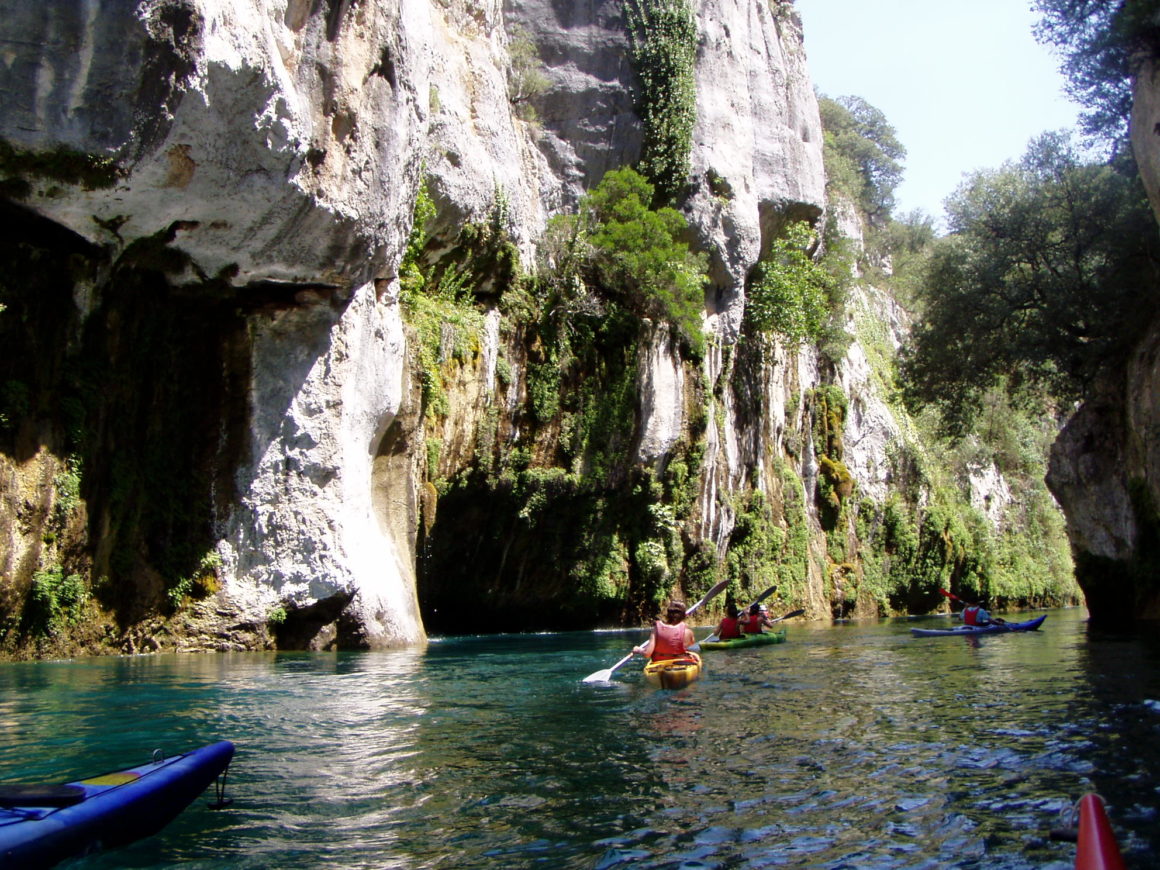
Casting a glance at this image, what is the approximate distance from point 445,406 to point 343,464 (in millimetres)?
4166

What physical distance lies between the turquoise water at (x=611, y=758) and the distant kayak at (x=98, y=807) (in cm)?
16

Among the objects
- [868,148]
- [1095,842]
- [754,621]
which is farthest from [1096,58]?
[868,148]

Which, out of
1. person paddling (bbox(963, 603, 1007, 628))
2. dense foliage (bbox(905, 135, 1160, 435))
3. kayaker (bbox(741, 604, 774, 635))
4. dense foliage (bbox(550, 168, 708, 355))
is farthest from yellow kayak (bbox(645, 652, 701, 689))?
dense foliage (bbox(905, 135, 1160, 435))

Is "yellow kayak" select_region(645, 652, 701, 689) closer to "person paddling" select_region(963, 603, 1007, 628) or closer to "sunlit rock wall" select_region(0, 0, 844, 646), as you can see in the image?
"sunlit rock wall" select_region(0, 0, 844, 646)

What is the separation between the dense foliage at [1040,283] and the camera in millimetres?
24578

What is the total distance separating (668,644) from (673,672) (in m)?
0.55

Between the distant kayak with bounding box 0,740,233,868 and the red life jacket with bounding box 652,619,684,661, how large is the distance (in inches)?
281

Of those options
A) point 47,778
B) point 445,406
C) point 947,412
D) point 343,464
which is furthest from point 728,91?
point 47,778

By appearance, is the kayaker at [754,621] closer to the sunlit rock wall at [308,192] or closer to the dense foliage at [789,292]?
the sunlit rock wall at [308,192]

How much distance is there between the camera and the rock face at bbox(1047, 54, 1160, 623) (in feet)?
75.5

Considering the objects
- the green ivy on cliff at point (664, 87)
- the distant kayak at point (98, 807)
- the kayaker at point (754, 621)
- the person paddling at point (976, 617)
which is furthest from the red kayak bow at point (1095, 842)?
the green ivy on cliff at point (664, 87)

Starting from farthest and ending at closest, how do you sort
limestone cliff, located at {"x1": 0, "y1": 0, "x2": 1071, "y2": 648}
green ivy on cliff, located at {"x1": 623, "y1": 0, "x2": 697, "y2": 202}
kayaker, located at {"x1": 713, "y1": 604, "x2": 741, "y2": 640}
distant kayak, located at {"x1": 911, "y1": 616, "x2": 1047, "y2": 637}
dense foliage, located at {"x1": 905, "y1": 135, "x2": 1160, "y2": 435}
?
green ivy on cliff, located at {"x1": 623, "y1": 0, "x2": 697, "y2": 202} < dense foliage, located at {"x1": 905, "y1": 135, "x2": 1160, "y2": 435} < distant kayak, located at {"x1": 911, "y1": 616, "x2": 1047, "y2": 637} < kayaker, located at {"x1": 713, "y1": 604, "x2": 741, "y2": 640} < limestone cliff, located at {"x1": 0, "y1": 0, "x2": 1071, "y2": 648}

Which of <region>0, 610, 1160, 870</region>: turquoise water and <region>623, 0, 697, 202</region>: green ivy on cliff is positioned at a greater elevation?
<region>623, 0, 697, 202</region>: green ivy on cliff

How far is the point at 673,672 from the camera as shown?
1225 centimetres
